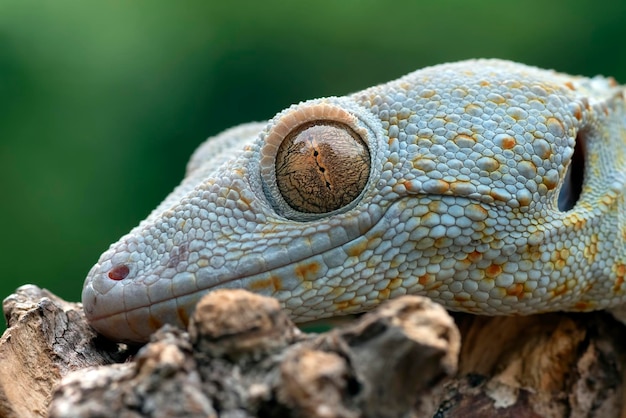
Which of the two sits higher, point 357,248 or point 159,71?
point 159,71

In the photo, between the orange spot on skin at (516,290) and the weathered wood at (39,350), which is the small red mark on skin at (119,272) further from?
the orange spot on skin at (516,290)

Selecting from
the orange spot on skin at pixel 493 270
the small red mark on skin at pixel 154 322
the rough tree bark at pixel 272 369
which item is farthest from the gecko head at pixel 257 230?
the rough tree bark at pixel 272 369

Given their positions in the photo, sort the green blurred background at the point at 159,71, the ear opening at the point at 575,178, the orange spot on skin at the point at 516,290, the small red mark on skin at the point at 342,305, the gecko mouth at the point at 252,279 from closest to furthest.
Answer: the gecko mouth at the point at 252,279
the small red mark on skin at the point at 342,305
the orange spot on skin at the point at 516,290
the ear opening at the point at 575,178
the green blurred background at the point at 159,71

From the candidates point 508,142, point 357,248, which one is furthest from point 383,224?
point 508,142

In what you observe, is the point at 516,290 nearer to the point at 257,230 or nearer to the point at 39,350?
the point at 257,230

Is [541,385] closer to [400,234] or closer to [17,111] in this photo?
[400,234]

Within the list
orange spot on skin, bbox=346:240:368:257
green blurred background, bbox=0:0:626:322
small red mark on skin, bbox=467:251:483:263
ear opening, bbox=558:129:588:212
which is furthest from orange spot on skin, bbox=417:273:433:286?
green blurred background, bbox=0:0:626:322
